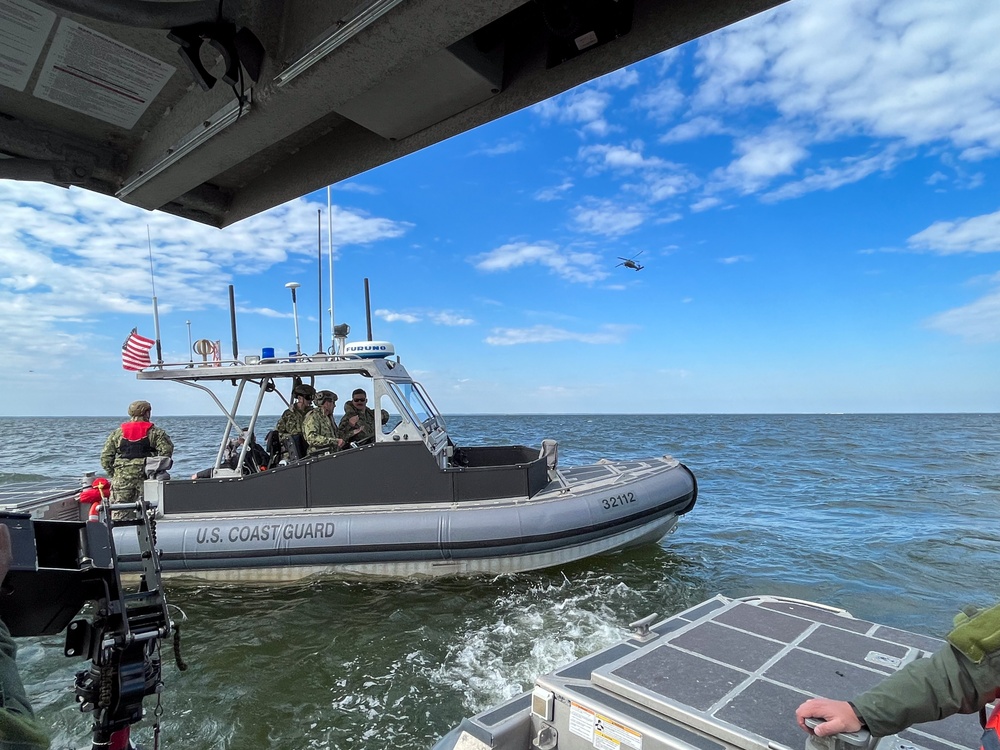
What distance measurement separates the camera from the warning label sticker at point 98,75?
6.17 ft

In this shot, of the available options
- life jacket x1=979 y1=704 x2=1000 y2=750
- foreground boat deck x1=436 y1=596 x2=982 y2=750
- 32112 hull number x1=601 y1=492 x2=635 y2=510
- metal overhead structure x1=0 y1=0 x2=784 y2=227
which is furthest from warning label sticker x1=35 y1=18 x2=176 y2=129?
32112 hull number x1=601 y1=492 x2=635 y2=510

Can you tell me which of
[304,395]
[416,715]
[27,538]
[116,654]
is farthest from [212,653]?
[27,538]

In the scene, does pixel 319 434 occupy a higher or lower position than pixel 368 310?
lower

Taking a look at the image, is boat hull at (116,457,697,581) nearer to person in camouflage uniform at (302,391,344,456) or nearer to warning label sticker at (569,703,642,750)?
person in camouflage uniform at (302,391,344,456)

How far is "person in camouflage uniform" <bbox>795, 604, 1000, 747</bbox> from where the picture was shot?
1.44 meters

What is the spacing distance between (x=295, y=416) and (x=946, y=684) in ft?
22.3

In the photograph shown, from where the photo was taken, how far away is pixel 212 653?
4.96m

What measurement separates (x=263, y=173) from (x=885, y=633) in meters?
3.90

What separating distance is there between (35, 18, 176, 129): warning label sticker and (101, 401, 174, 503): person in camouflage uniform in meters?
5.11

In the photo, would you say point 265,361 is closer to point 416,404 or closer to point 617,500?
point 416,404

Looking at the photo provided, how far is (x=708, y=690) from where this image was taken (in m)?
2.20

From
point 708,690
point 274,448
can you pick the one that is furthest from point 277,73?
point 274,448

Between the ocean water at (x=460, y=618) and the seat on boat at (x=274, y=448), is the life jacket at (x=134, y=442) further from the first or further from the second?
the ocean water at (x=460, y=618)

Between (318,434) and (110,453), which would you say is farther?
(318,434)
